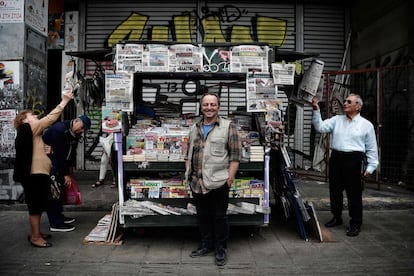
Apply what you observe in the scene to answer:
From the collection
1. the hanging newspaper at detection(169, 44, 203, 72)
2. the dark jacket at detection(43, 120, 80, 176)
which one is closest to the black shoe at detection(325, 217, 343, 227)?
the hanging newspaper at detection(169, 44, 203, 72)

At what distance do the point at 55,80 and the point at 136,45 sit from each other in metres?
6.26

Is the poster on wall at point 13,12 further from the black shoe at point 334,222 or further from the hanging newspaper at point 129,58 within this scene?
the black shoe at point 334,222

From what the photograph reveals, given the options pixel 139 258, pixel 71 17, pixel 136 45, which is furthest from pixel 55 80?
pixel 139 258

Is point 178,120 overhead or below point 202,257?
overhead

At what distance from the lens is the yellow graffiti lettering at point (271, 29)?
31.3 ft

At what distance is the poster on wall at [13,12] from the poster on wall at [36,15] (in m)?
0.08

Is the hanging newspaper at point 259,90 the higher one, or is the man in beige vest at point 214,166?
the hanging newspaper at point 259,90

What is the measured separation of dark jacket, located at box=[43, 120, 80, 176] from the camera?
4.92 meters

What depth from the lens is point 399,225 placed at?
5488 mm

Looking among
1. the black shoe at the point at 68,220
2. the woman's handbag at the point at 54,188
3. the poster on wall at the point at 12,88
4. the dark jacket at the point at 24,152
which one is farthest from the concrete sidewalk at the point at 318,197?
the dark jacket at the point at 24,152

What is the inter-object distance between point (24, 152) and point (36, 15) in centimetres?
330

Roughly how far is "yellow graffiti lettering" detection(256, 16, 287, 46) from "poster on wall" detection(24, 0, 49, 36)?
488 centimetres

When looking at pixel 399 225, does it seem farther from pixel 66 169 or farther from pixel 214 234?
pixel 66 169

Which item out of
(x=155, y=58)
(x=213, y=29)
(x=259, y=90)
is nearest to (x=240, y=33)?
→ (x=213, y=29)
